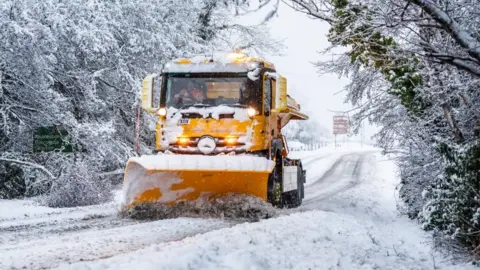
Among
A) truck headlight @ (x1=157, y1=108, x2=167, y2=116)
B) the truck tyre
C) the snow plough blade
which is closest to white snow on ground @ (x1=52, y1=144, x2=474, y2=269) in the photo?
the snow plough blade

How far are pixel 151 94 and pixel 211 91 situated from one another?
115 centimetres

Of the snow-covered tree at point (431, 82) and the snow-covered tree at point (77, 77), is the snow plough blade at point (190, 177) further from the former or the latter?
the snow-covered tree at point (77, 77)

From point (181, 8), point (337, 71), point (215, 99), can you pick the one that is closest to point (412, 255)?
point (215, 99)

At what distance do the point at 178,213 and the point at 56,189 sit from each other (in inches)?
178

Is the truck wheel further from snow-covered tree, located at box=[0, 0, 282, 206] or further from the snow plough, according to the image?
snow-covered tree, located at box=[0, 0, 282, 206]

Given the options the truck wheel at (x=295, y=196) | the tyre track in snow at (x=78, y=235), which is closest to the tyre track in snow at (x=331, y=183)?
the truck wheel at (x=295, y=196)

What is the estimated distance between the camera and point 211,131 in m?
9.70

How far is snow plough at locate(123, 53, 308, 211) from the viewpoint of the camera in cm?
893

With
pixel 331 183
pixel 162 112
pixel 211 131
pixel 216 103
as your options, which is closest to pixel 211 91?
pixel 216 103

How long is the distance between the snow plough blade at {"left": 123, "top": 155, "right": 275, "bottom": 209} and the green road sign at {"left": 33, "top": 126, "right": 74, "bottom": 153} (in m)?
5.34

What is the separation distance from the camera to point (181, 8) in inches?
770

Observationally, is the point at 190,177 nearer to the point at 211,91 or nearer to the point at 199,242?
the point at 211,91

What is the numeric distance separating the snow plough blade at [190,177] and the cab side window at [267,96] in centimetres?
129

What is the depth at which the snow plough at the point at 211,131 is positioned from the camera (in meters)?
8.93
